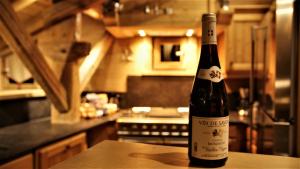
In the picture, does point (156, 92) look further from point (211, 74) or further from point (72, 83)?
point (211, 74)

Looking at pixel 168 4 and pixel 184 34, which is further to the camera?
pixel 184 34

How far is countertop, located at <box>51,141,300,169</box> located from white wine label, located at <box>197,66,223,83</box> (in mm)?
193

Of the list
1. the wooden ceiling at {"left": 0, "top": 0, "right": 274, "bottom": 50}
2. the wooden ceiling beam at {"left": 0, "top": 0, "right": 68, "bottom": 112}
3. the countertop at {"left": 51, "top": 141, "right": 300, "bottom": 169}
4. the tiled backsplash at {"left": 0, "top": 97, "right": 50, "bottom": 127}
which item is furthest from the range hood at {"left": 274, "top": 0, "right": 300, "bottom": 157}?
the tiled backsplash at {"left": 0, "top": 97, "right": 50, "bottom": 127}

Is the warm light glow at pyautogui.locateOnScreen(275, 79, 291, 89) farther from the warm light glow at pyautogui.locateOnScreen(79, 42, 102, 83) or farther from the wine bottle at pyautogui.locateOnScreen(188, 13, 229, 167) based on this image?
the warm light glow at pyautogui.locateOnScreen(79, 42, 102, 83)

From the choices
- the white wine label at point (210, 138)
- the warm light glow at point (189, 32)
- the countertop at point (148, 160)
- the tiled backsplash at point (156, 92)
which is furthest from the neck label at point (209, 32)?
the tiled backsplash at point (156, 92)

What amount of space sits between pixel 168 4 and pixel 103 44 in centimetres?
94

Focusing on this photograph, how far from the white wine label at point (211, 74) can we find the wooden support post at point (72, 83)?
1.98 m

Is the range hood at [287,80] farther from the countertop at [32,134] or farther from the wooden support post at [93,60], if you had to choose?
the wooden support post at [93,60]

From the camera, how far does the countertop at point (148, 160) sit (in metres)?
0.60

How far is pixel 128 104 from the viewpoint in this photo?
3.85 m

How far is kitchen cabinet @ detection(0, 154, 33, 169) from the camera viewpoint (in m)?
1.58

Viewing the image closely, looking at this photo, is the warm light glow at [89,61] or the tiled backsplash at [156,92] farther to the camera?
the tiled backsplash at [156,92]

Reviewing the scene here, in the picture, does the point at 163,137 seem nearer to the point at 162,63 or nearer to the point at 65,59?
the point at 162,63

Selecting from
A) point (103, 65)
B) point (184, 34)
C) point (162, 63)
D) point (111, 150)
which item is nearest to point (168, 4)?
point (184, 34)
